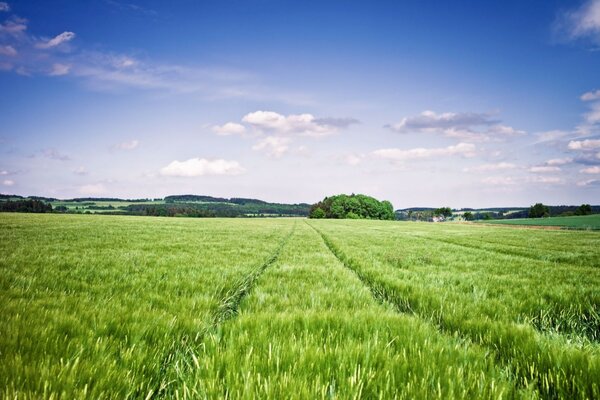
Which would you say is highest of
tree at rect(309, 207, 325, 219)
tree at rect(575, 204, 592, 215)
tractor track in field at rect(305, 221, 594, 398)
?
tree at rect(575, 204, 592, 215)

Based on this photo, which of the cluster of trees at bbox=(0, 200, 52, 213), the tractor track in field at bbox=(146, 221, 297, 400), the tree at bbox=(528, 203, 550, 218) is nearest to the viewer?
the tractor track in field at bbox=(146, 221, 297, 400)

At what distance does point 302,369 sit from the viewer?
2279 mm

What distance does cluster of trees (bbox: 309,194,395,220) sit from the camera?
163 meters

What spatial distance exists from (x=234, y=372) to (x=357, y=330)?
1.59 meters

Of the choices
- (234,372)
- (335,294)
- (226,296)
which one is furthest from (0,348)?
(335,294)

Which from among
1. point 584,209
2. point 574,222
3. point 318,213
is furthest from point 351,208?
point 584,209

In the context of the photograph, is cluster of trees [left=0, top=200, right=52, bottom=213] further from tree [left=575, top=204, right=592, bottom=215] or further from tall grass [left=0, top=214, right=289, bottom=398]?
tree [left=575, top=204, right=592, bottom=215]

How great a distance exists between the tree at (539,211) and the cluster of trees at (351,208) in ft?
254

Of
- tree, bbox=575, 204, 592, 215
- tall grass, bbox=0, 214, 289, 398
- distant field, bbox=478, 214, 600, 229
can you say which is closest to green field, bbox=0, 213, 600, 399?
tall grass, bbox=0, 214, 289, 398

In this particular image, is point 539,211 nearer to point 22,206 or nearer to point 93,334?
point 93,334

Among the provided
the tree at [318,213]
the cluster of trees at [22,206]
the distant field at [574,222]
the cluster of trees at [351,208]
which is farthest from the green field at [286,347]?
the tree at [318,213]

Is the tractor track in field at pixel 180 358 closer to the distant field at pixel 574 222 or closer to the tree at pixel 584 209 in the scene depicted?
the distant field at pixel 574 222

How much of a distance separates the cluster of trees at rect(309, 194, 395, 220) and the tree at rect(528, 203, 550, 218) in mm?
77396

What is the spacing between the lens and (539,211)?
531 feet
